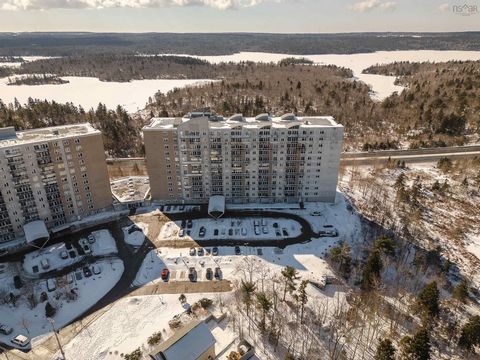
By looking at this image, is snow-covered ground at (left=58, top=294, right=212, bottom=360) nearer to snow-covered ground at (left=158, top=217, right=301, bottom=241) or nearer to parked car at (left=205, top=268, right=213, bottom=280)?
parked car at (left=205, top=268, right=213, bottom=280)

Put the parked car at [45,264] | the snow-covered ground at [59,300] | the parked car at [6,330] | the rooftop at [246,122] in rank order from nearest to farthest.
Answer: the parked car at [6,330], the snow-covered ground at [59,300], the parked car at [45,264], the rooftop at [246,122]

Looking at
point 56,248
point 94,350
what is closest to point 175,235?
point 56,248

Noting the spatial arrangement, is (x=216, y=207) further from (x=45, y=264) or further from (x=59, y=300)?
(x=45, y=264)

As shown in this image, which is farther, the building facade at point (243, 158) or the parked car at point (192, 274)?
the building facade at point (243, 158)

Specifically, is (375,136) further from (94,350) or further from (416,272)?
(94,350)

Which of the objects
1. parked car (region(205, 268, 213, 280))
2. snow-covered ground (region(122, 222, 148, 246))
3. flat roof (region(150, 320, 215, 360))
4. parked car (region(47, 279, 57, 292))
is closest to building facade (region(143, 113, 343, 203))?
snow-covered ground (region(122, 222, 148, 246))

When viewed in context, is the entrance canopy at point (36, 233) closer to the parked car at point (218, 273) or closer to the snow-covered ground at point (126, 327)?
the snow-covered ground at point (126, 327)

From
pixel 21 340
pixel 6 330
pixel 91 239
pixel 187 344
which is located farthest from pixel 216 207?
pixel 6 330

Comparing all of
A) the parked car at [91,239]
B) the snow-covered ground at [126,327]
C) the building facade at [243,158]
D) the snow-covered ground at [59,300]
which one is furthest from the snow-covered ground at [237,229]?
the snow-covered ground at [126,327]
